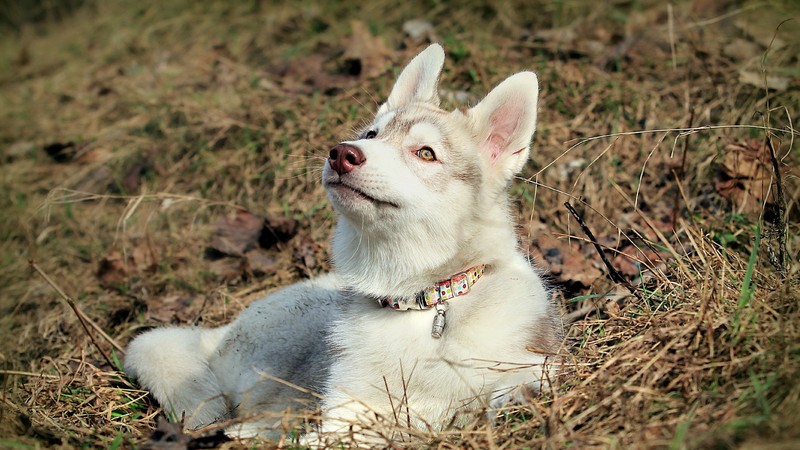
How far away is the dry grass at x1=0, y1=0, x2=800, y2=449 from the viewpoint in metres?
2.58

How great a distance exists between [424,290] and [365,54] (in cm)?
344

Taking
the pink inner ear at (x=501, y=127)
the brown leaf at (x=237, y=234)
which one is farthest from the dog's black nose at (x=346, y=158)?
the brown leaf at (x=237, y=234)

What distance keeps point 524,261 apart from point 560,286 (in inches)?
26.1

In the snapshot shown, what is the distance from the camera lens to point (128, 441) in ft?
9.43

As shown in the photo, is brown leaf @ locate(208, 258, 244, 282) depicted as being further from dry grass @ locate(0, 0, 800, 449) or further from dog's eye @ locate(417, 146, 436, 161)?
dog's eye @ locate(417, 146, 436, 161)

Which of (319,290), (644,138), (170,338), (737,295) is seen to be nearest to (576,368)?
(737,295)

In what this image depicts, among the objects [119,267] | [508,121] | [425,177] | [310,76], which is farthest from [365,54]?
[425,177]

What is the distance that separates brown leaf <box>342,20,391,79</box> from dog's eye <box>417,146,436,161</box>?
2780 millimetres

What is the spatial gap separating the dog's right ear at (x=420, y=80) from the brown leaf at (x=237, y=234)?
163 centimetres

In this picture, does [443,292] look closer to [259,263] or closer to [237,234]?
[259,263]

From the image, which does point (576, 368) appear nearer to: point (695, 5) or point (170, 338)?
point (170, 338)

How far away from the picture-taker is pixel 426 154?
3137mm

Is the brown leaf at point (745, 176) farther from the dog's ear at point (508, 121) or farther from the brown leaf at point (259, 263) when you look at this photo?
the brown leaf at point (259, 263)

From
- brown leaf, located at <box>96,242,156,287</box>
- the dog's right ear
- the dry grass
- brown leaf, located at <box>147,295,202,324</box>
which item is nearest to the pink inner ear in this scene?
the dry grass
